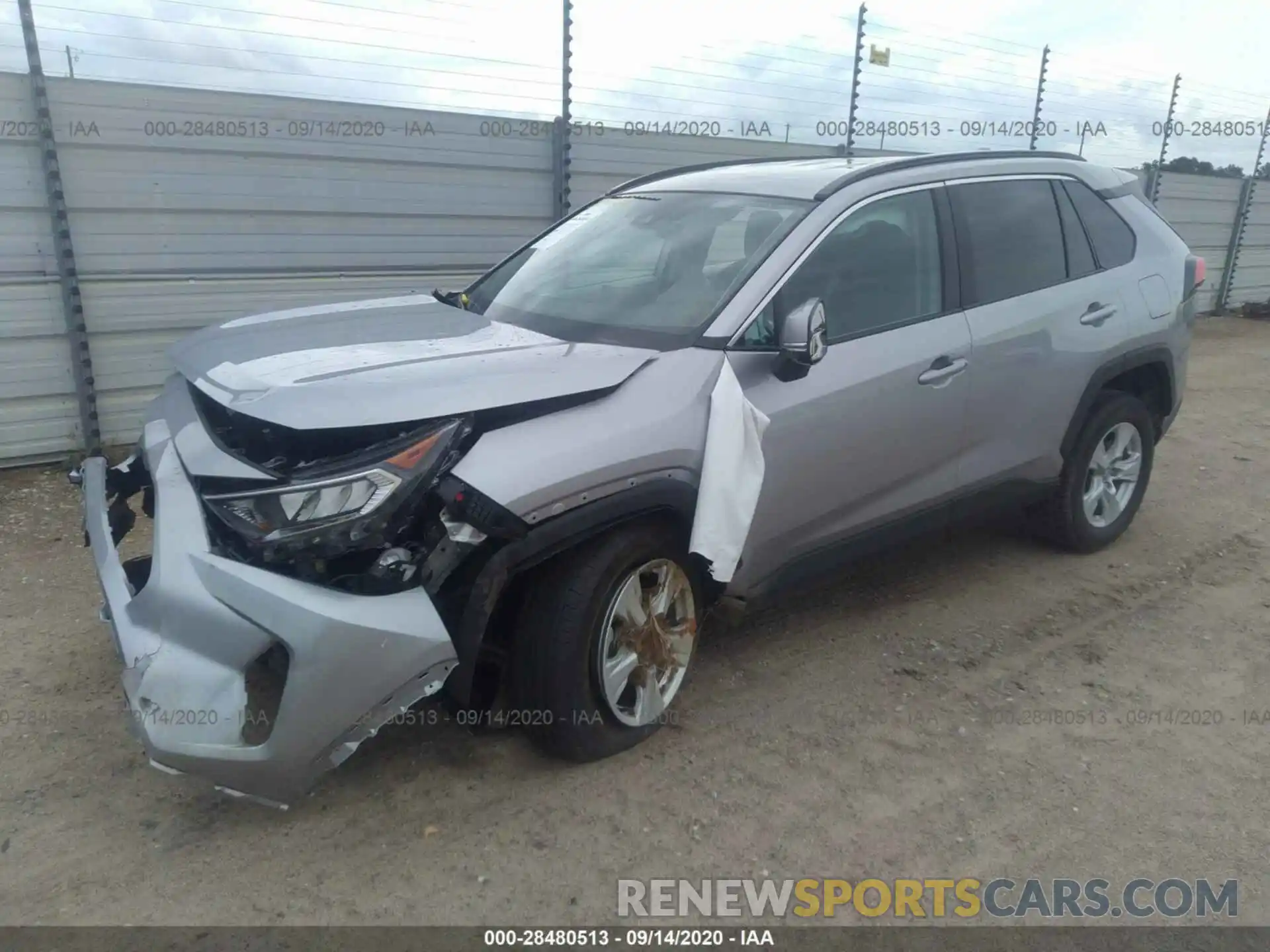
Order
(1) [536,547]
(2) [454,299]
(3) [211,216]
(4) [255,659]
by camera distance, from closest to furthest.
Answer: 1. (4) [255,659]
2. (1) [536,547]
3. (2) [454,299]
4. (3) [211,216]

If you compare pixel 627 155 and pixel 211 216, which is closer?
pixel 211 216

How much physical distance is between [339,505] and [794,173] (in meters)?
2.33

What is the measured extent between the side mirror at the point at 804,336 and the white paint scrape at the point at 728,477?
20 centimetres

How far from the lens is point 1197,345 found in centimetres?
1277

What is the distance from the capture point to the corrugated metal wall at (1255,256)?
15.8 metres

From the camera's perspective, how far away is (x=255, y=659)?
2.43 metres

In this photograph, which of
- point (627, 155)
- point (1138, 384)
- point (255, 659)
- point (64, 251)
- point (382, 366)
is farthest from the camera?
point (627, 155)

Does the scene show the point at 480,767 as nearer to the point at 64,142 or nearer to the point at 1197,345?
the point at 64,142

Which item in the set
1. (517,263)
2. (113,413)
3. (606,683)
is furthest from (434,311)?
(113,413)

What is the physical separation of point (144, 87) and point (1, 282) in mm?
1477

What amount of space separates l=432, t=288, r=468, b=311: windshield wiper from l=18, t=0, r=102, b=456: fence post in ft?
9.68

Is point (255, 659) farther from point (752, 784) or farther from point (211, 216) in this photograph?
point (211, 216)

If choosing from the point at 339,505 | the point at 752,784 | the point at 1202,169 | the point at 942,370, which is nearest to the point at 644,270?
the point at 942,370

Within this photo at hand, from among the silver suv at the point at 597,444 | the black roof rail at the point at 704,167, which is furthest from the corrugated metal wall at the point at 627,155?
the silver suv at the point at 597,444
